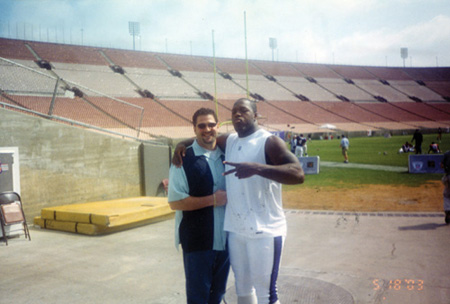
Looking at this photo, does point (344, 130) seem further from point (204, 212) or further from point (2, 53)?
point (204, 212)

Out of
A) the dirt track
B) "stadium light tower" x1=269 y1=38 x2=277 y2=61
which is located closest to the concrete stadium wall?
the dirt track

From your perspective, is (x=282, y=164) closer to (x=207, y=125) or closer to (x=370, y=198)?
(x=207, y=125)

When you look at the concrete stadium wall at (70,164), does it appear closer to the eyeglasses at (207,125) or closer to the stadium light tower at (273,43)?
the eyeglasses at (207,125)

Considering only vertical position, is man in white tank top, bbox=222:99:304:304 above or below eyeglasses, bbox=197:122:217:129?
below

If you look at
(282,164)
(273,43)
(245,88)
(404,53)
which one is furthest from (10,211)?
(404,53)

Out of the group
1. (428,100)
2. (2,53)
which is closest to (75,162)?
(2,53)

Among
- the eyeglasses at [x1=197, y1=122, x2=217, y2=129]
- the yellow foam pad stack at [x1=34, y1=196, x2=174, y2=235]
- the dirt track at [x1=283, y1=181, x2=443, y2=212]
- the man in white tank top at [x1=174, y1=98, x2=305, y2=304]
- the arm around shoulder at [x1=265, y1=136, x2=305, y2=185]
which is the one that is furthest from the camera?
the dirt track at [x1=283, y1=181, x2=443, y2=212]

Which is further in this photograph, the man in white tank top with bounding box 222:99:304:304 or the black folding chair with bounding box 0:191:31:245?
the black folding chair with bounding box 0:191:31:245

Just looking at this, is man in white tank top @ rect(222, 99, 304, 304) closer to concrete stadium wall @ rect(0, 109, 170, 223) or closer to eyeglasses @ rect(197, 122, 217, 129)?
eyeglasses @ rect(197, 122, 217, 129)

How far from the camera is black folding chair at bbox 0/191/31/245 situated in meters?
6.90

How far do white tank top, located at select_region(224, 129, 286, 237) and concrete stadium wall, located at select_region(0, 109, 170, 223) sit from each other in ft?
21.6

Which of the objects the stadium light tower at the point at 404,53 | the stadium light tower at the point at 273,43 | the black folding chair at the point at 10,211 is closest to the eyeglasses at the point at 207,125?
the black folding chair at the point at 10,211

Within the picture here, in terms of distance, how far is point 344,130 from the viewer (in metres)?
50.8

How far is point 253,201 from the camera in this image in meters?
2.84
